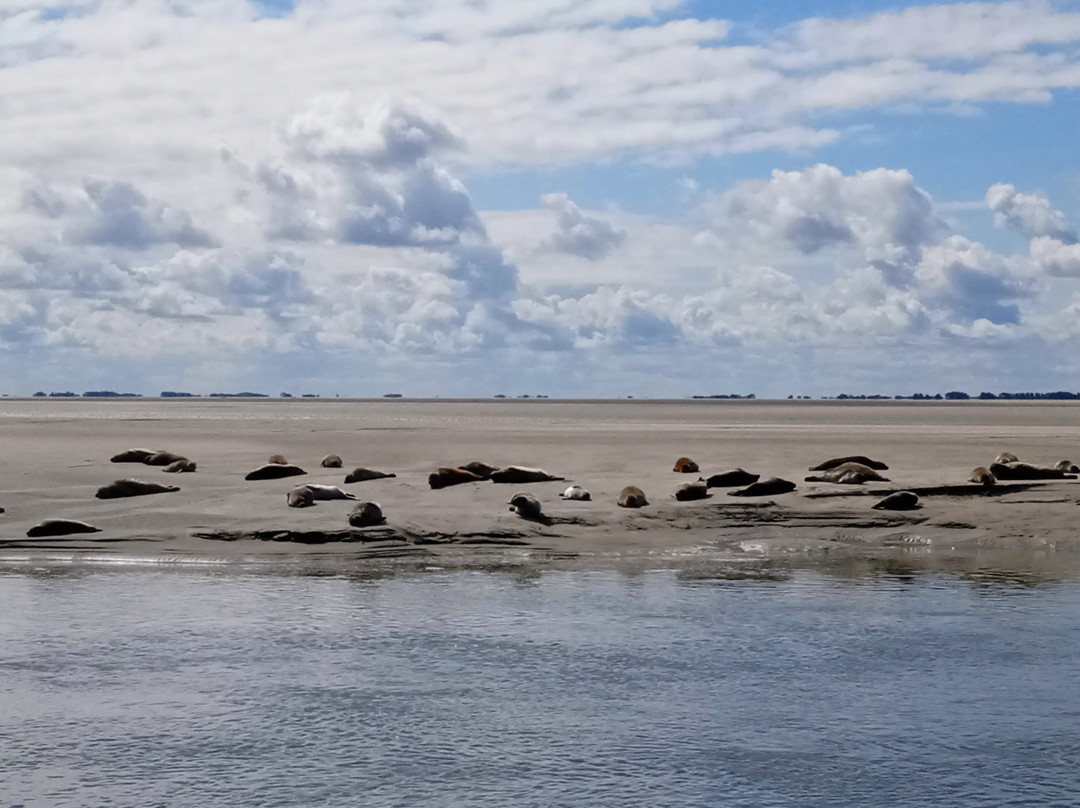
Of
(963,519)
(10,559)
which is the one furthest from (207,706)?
(963,519)

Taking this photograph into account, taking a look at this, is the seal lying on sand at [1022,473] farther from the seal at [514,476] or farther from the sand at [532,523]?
the seal at [514,476]

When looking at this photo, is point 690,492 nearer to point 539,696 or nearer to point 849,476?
point 849,476

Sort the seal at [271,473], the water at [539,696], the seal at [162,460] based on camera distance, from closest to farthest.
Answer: the water at [539,696] → the seal at [271,473] → the seal at [162,460]

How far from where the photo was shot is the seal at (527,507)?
16469mm

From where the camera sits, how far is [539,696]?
7391mm

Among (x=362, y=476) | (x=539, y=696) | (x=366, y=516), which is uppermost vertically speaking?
(x=362, y=476)

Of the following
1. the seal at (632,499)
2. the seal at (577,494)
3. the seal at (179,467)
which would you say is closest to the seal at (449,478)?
the seal at (577,494)

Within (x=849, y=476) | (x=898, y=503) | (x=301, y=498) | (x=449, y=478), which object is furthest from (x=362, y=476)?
(x=898, y=503)

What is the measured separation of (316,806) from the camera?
5422mm

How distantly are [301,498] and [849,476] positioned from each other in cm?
887

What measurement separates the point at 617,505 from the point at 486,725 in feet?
36.1

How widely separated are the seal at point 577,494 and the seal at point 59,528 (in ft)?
22.3

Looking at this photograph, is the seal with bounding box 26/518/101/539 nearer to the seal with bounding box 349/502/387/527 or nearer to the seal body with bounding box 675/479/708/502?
the seal with bounding box 349/502/387/527

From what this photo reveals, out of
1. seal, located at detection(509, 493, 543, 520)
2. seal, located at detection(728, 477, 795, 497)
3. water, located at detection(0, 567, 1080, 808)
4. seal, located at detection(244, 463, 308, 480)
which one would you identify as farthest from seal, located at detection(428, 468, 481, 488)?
water, located at detection(0, 567, 1080, 808)
